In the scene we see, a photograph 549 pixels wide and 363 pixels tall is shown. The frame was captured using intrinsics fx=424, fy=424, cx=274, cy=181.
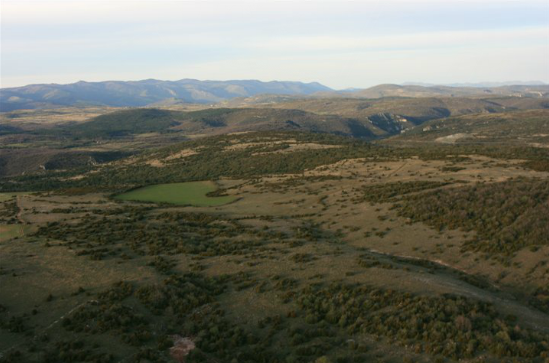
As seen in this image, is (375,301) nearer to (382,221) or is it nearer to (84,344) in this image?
(84,344)

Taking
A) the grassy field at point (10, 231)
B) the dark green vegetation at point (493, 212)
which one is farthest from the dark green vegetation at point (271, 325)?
the grassy field at point (10, 231)

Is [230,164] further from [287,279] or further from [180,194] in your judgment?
[287,279]

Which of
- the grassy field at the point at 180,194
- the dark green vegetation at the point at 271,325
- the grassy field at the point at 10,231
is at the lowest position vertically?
the grassy field at the point at 180,194

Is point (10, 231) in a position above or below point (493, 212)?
below

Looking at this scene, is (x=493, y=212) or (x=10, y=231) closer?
(x=493, y=212)

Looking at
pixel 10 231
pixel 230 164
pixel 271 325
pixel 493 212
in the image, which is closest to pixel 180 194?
pixel 10 231

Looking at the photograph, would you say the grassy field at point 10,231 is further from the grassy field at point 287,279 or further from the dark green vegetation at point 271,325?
the dark green vegetation at point 271,325

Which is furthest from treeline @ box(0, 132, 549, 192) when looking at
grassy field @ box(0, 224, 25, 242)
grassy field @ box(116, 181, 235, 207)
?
grassy field @ box(0, 224, 25, 242)

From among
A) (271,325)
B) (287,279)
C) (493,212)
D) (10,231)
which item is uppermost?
(493,212)

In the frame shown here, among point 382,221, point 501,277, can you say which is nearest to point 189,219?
point 382,221
